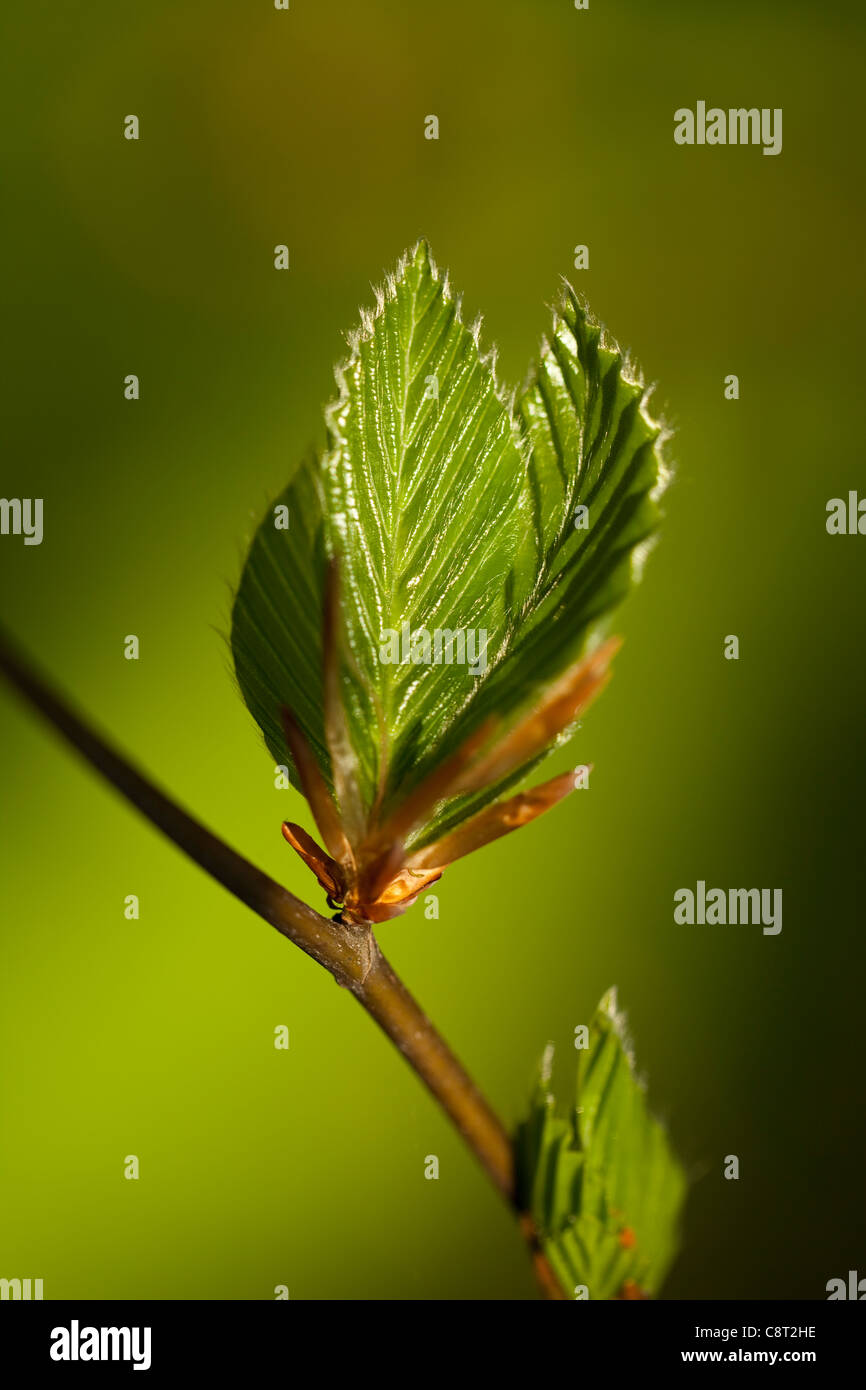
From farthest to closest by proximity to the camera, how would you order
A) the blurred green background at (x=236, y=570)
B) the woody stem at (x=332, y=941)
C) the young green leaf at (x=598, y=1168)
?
1. the blurred green background at (x=236, y=570)
2. the young green leaf at (x=598, y=1168)
3. the woody stem at (x=332, y=941)

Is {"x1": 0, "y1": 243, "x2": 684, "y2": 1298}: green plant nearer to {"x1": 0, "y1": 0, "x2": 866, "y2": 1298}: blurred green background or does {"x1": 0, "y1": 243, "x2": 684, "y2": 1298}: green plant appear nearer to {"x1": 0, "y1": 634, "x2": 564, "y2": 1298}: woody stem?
{"x1": 0, "y1": 634, "x2": 564, "y2": 1298}: woody stem

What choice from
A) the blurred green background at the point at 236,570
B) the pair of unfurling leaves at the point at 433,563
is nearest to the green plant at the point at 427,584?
the pair of unfurling leaves at the point at 433,563

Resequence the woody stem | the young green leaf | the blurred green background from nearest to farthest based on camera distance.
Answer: the woody stem
the young green leaf
the blurred green background

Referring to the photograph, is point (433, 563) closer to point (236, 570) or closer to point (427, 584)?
point (427, 584)

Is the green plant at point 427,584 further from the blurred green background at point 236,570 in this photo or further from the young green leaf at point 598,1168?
the blurred green background at point 236,570

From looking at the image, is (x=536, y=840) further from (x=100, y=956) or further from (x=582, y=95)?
(x=582, y=95)

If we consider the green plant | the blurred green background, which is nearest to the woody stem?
the green plant

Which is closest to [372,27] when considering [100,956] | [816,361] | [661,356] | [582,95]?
[582,95]
